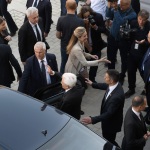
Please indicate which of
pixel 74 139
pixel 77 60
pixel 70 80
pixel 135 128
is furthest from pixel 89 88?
pixel 74 139

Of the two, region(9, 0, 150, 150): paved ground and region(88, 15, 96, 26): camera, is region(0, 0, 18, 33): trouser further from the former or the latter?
region(88, 15, 96, 26): camera

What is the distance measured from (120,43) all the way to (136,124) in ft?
9.46

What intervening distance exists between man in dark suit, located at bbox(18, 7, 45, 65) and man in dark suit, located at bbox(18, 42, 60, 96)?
95 cm

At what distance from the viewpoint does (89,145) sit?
5.03m

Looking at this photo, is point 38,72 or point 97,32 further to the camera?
point 97,32

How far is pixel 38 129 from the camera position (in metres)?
4.91

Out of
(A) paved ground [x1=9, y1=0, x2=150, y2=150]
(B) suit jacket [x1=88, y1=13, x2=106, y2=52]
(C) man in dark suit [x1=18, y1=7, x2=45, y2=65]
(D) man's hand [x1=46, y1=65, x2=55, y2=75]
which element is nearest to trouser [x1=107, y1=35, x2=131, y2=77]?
(B) suit jacket [x1=88, y1=13, x2=106, y2=52]

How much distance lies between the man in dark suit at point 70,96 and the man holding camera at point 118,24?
7.42 feet

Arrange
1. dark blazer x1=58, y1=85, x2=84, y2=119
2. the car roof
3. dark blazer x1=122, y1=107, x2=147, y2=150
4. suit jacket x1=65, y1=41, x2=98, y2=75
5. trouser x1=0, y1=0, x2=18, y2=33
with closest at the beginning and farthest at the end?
the car roof, dark blazer x1=122, y1=107, x2=147, y2=150, dark blazer x1=58, y1=85, x2=84, y2=119, suit jacket x1=65, y1=41, x2=98, y2=75, trouser x1=0, y1=0, x2=18, y2=33

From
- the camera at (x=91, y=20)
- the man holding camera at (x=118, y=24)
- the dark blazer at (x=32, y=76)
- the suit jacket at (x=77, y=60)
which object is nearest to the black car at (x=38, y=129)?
the dark blazer at (x=32, y=76)

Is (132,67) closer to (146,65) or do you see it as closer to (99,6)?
(146,65)

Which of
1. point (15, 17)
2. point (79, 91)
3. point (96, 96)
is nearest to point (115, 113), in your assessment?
point (79, 91)

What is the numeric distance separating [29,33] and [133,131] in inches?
123

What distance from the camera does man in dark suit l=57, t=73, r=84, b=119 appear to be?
19.5 feet
